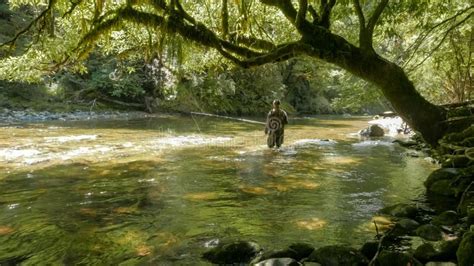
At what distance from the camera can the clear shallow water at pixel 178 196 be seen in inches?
241

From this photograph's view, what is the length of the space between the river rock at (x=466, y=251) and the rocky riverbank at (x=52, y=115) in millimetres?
23637

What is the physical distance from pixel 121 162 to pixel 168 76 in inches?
805

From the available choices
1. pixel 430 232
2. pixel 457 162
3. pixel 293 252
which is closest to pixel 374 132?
pixel 457 162

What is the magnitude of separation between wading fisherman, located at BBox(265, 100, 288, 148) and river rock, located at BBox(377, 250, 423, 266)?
37.1 ft

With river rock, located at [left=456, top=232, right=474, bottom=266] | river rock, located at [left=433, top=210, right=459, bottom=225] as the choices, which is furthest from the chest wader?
river rock, located at [left=456, top=232, right=474, bottom=266]

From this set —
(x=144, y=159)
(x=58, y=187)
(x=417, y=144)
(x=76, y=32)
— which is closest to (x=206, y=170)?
(x=144, y=159)

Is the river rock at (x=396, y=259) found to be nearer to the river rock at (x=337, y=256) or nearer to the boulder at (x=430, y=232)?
the river rock at (x=337, y=256)

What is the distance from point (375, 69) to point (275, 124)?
7069mm

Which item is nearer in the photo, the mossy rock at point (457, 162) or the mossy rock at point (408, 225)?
the mossy rock at point (408, 225)

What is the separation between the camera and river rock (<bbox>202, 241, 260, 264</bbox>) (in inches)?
216

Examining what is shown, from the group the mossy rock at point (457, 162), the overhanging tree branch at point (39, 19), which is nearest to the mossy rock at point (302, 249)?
the mossy rock at point (457, 162)

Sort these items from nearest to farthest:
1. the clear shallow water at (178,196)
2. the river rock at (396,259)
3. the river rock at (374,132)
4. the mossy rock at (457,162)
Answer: the river rock at (396,259), the clear shallow water at (178,196), the mossy rock at (457,162), the river rock at (374,132)

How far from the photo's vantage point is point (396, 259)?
15.8 feet

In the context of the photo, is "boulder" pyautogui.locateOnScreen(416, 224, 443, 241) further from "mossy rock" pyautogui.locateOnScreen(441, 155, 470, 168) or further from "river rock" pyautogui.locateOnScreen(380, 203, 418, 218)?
"mossy rock" pyautogui.locateOnScreen(441, 155, 470, 168)
